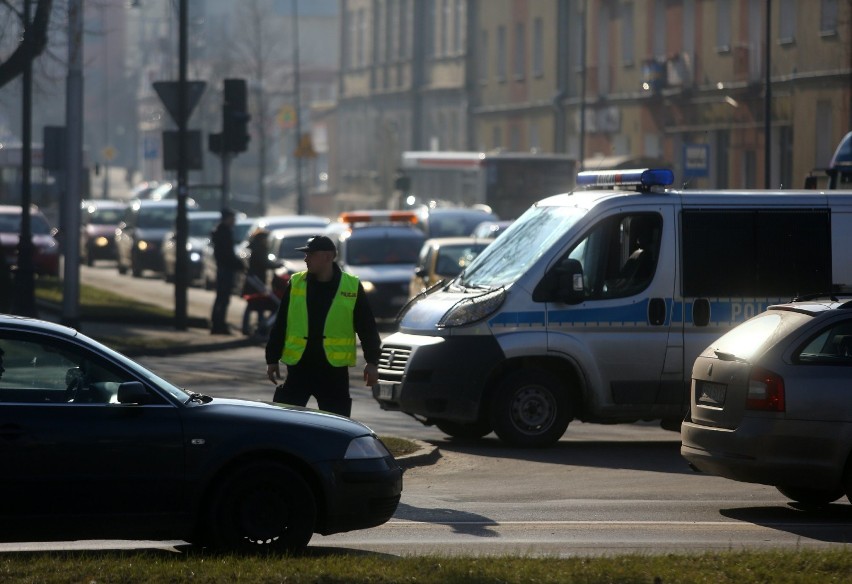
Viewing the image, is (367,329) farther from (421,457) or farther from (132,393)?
(132,393)

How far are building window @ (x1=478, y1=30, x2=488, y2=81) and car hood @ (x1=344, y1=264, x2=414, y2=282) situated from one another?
3701cm

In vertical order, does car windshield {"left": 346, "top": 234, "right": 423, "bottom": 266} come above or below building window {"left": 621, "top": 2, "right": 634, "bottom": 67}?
below

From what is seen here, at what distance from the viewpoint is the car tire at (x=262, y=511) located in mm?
8469

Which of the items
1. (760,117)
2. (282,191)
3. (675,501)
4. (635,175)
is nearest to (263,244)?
(635,175)

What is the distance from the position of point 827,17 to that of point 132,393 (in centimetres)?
3482

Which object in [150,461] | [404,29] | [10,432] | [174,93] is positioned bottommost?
[150,461]

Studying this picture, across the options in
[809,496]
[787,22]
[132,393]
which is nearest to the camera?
[132,393]

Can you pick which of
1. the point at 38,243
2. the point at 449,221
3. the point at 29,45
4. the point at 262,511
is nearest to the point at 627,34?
the point at 449,221

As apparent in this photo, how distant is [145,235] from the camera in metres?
43.2

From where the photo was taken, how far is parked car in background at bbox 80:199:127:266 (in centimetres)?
5009

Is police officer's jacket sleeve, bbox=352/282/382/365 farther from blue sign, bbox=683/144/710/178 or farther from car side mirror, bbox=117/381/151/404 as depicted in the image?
blue sign, bbox=683/144/710/178

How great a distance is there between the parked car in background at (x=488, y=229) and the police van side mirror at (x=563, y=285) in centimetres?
1616

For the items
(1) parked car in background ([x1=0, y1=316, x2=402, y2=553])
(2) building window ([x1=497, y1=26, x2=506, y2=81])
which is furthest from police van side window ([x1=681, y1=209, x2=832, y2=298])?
(2) building window ([x1=497, y1=26, x2=506, y2=81])

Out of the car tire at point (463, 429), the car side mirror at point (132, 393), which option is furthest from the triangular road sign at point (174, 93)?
the car side mirror at point (132, 393)
